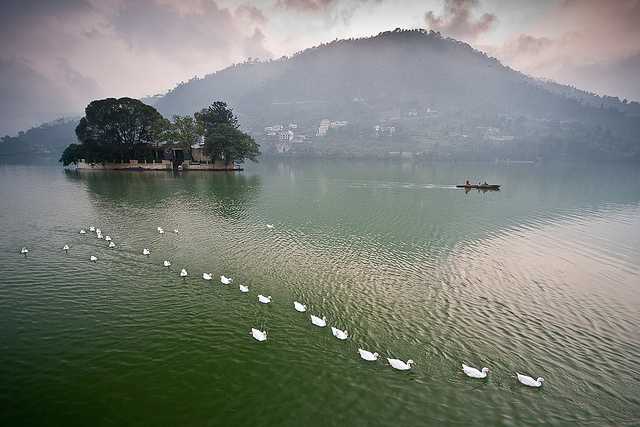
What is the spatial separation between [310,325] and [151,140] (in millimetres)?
114085

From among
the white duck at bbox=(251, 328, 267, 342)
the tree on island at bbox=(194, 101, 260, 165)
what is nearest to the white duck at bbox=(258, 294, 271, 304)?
the white duck at bbox=(251, 328, 267, 342)

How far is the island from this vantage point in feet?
345

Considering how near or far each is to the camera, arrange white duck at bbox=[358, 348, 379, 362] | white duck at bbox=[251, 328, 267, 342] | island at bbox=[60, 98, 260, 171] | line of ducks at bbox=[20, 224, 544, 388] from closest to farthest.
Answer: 1. line of ducks at bbox=[20, 224, 544, 388]
2. white duck at bbox=[358, 348, 379, 362]
3. white duck at bbox=[251, 328, 267, 342]
4. island at bbox=[60, 98, 260, 171]

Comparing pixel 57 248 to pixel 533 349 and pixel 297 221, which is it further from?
pixel 533 349

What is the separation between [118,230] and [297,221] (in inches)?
815

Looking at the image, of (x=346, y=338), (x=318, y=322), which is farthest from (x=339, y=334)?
(x=318, y=322)

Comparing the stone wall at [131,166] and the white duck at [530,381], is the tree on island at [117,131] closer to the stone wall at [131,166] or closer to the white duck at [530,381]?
the stone wall at [131,166]

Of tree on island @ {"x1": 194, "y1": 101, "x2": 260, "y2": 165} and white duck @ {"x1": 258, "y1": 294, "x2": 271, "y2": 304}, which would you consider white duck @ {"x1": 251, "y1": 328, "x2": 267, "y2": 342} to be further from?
tree on island @ {"x1": 194, "y1": 101, "x2": 260, "y2": 165}

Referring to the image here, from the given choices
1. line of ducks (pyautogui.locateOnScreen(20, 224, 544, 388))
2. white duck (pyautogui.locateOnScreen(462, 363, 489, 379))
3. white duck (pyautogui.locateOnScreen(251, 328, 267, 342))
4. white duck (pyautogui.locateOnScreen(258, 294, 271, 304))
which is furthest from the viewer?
white duck (pyautogui.locateOnScreen(258, 294, 271, 304))

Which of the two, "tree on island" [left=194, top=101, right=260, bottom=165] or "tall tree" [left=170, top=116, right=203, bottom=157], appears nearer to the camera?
"tree on island" [left=194, top=101, right=260, bottom=165]

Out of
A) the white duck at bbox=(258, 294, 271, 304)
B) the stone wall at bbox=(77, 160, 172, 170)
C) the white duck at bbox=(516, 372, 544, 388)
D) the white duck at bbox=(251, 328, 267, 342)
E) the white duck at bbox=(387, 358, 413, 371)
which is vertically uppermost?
the stone wall at bbox=(77, 160, 172, 170)

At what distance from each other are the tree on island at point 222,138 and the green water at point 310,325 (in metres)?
64.6

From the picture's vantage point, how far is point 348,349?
16562 millimetres

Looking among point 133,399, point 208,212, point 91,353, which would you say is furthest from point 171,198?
point 133,399
